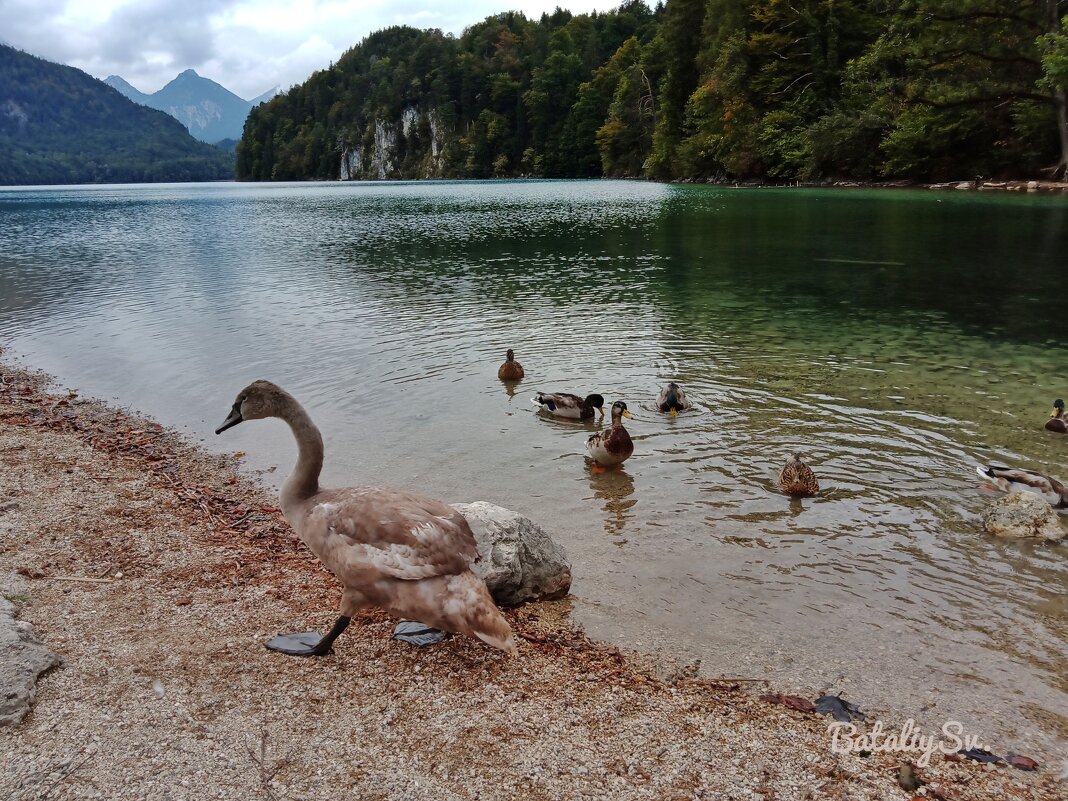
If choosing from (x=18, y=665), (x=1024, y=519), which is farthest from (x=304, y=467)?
(x=1024, y=519)

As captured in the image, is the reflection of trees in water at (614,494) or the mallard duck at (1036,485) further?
the reflection of trees in water at (614,494)

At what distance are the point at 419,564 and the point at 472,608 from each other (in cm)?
54

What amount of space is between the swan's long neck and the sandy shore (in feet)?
4.13

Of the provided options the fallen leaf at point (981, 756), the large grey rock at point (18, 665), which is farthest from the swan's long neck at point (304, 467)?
the fallen leaf at point (981, 756)

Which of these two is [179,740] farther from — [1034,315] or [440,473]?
[1034,315]

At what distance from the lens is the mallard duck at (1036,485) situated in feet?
28.6

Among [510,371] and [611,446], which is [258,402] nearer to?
[611,446]

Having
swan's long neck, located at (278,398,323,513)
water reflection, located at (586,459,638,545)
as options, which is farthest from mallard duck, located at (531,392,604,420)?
swan's long neck, located at (278,398,323,513)

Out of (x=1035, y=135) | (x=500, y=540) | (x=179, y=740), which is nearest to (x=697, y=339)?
(x=500, y=540)

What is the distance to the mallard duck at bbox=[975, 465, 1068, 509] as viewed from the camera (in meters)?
8.70

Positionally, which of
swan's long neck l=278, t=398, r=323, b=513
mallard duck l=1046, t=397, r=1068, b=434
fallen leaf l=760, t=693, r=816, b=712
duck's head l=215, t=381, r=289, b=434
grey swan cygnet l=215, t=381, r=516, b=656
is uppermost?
duck's head l=215, t=381, r=289, b=434

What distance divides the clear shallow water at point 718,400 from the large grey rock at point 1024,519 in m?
0.23

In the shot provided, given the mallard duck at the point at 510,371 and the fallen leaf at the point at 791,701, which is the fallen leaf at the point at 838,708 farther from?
the mallard duck at the point at 510,371

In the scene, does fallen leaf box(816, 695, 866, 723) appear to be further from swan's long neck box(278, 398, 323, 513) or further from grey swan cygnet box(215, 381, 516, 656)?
swan's long neck box(278, 398, 323, 513)
